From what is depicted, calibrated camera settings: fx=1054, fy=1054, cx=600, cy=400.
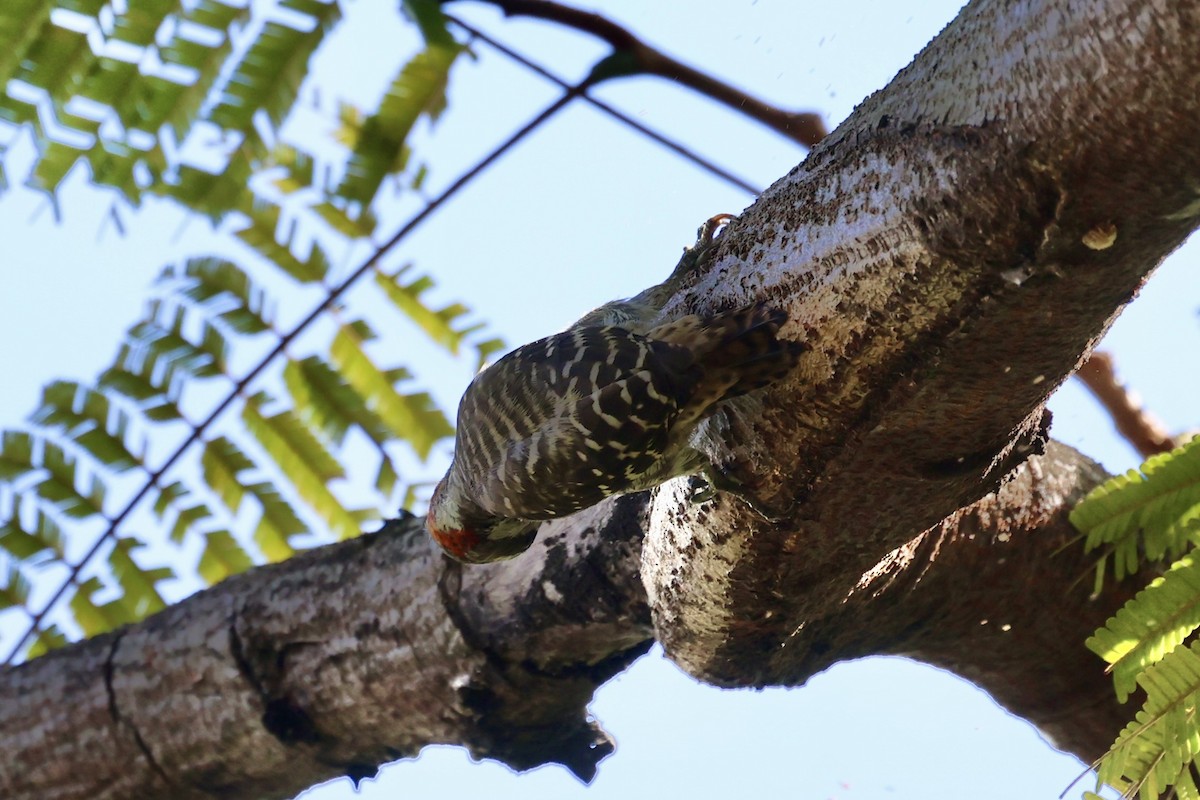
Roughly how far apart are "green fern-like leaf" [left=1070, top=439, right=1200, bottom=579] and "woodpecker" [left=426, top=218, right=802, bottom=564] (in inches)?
31.0

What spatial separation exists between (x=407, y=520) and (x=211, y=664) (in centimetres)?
68

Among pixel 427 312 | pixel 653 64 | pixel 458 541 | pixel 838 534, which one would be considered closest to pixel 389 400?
pixel 427 312

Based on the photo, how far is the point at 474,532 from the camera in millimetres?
2342

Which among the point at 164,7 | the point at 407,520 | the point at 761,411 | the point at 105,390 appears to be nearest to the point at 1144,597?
the point at 761,411

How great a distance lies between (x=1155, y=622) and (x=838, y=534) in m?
0.52

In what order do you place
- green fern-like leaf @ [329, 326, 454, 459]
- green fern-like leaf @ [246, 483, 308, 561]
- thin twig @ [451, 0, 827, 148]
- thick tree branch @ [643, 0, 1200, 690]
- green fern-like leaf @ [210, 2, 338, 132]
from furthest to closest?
green fern-like leaf @ [246, 483, 308, 561] → green fern-like leaf @ [329, 326, 454, 459] → green fern-like leaf @ [210, 2, 338, 132] → thin twig @ [451, 0, 827, 148] → thick tree branch @ [643, 0, 1200, 690]

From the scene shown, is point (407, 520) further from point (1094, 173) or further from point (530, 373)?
point (1094, 173)

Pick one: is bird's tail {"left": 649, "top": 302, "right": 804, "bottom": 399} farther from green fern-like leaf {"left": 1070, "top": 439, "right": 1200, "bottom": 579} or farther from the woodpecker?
green fern-like leaf {"left": 1070, "top": 439, "right": 1200, "bottom": 579}

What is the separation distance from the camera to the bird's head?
7.59ft

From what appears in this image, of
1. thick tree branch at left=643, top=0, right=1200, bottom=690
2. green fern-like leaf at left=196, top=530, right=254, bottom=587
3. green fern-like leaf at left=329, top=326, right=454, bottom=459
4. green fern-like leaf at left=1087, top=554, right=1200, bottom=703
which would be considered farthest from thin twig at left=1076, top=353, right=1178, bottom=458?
green fern-like leaf at left=196, top=530, right=254, bottom=587

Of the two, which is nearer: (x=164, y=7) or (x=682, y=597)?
(x=682, y=597)

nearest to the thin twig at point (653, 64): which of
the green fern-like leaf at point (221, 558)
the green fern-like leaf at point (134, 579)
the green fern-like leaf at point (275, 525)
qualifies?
the green fern-like leaf at point (275, 525)

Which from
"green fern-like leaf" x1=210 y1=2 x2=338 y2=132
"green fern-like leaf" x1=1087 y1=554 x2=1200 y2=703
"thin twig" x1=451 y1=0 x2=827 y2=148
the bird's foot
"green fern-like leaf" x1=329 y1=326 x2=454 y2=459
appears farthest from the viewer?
"green fern-like leaf" x1=329 y1=326 x2=454 y2=459

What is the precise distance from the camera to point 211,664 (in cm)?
297
